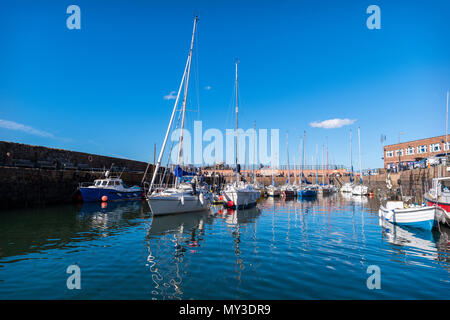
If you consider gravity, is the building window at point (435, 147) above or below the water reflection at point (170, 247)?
above

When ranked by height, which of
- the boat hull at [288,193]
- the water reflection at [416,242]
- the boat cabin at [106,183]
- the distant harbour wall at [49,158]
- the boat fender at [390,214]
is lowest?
the boat hull at [288,193]

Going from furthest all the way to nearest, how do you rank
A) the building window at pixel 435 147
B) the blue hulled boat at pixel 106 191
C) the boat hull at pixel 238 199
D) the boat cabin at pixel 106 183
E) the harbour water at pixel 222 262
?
1. the building window at pixel 435 147
2. the boat cabin at pixel 106 183
3. the blue hulled boat at pixel 106 191
4. the boat hull at pixel 238 199
5. the harbour water at pixel 222 262

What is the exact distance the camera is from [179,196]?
19953mm

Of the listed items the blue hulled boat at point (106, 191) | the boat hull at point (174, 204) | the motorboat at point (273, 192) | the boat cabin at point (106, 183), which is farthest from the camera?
the motorboat at point (273, 192)

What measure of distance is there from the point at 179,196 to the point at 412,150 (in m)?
57.0

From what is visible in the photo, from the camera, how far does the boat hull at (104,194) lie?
2978cm

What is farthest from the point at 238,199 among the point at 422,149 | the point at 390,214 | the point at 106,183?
the point at 422,149

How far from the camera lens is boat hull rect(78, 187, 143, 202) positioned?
29781mm

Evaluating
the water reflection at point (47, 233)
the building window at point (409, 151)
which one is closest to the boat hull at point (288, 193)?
the building window at point (409, 151)

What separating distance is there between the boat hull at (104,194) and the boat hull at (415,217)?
29.9 meters

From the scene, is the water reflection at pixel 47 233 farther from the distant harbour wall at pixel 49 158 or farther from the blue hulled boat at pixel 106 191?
the distant harbour wall at pixel 49 158

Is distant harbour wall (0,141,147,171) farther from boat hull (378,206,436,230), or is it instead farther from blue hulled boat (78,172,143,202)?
boat hull (378,206,436,230)

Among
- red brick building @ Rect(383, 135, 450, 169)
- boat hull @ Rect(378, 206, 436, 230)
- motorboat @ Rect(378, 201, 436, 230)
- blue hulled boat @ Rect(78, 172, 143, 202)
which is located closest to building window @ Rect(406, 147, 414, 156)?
red brick building @ Rect(383, 135, 450, 169)
